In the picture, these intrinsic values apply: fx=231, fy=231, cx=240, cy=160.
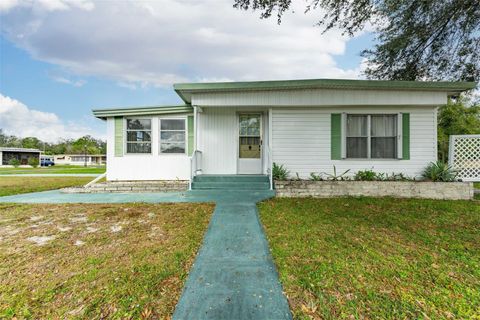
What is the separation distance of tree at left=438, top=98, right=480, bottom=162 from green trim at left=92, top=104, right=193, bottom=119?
2073 centimetres

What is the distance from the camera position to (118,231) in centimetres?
385

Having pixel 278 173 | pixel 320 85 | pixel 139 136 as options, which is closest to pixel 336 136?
pixel 320 85

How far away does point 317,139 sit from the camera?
7.41 metres

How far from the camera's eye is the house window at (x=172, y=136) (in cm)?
839

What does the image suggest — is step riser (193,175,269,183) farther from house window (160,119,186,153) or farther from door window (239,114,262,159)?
house window (160,119,186,153)

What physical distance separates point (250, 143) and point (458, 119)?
68.0 ft

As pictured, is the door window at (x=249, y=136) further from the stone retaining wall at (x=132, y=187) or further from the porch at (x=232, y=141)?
the stone retaining wall at (x=132, y=187)

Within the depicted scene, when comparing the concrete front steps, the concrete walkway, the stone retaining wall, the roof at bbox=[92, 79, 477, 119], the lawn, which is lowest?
the concrete walkway

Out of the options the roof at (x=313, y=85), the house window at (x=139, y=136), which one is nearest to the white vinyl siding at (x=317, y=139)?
the roof at (x=313, y=85)

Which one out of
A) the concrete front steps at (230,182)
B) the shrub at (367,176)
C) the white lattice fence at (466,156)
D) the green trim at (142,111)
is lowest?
the concrete front steps at (230,182)

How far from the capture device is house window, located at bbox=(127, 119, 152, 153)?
8375 millimetres

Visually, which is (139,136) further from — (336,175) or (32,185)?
(336,175)

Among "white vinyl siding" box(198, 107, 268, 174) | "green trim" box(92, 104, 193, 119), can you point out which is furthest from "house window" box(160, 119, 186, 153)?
"white vinyl siding" box(198, 107, 268, 174)

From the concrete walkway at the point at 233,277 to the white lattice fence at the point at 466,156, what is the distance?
683 cm
